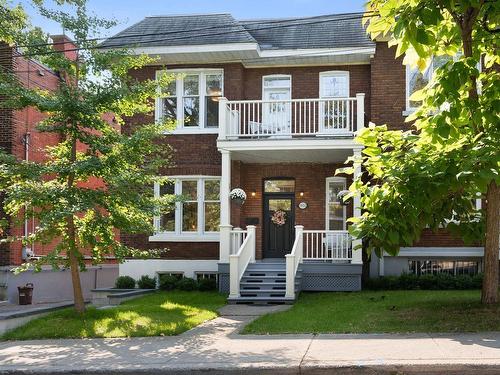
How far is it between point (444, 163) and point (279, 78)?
33.9ft

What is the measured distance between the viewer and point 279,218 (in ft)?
61.2

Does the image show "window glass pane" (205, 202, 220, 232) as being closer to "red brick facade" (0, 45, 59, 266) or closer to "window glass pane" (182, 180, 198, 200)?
"window glass pane" (182, 180, 198, 200)

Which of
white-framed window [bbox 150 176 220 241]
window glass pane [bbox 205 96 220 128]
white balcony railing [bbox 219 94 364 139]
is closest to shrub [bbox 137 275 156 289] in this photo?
white-framed window [bbox 150 176 220 241]

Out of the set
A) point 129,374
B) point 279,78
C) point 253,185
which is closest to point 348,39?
point 279,78

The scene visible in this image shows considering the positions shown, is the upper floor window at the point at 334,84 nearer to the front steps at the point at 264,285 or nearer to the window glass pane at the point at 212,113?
the window glass pane at the point at 212,113

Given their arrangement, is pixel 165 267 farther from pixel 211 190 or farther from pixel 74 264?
pixel 74 264

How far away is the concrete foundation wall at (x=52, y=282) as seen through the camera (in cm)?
1745

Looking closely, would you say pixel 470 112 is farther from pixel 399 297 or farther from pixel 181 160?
pixel 181 160

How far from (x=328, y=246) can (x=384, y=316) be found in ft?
19.5

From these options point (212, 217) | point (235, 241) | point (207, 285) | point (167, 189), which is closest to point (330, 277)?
point (235, 241)

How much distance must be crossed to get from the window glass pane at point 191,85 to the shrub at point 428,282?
7841mm

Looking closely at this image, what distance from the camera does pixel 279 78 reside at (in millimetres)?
18625

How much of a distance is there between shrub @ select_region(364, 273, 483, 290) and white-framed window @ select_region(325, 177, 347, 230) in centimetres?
239

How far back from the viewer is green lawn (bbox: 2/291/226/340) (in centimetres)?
1064
